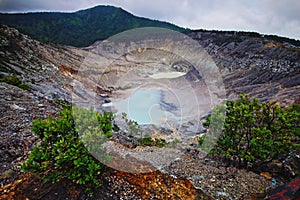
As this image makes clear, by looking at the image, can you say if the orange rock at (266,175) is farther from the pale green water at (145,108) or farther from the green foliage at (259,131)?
the pale green water at (145,108)

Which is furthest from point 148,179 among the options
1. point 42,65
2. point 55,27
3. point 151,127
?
point 55,27

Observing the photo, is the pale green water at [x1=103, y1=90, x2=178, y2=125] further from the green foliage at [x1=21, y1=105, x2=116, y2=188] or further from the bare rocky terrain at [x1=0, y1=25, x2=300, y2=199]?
the green foliage at [x1=21, y1=105, x2=116, y2=188]

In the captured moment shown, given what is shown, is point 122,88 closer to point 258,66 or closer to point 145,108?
point 145,108

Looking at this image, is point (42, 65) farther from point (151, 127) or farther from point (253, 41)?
point (253, 41)

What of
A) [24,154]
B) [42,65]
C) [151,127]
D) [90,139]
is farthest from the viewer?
[42,65]

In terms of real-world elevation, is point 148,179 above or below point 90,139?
below
